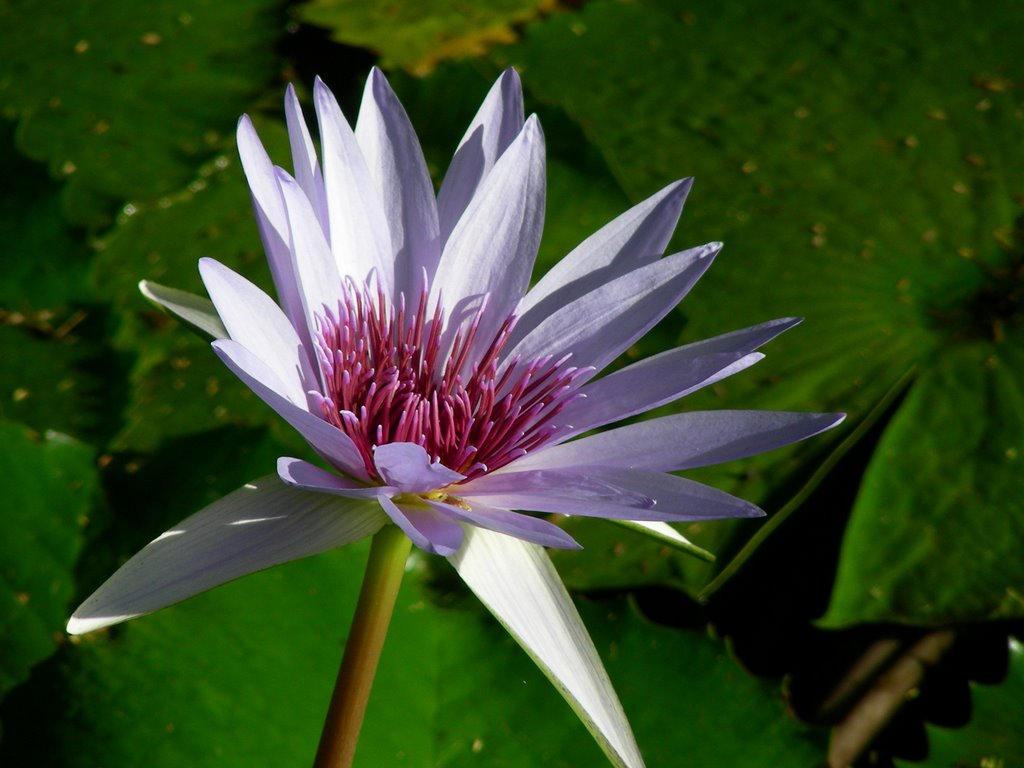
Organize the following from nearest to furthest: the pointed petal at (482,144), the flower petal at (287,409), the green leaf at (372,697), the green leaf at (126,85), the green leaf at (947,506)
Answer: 1. the flower petal at (287,409)
2. the pointed petal at (482,144)
3. the green leaf at (372,697)
4. the green leaf at (947,506)
5. the green leaf at (126,85)

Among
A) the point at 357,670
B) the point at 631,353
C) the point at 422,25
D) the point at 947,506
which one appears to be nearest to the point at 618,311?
the point at 357,670

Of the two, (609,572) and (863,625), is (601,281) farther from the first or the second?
(863,625)

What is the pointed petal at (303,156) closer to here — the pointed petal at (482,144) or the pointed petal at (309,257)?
the pointed petal at (309,257)

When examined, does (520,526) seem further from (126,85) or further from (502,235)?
(126,85)

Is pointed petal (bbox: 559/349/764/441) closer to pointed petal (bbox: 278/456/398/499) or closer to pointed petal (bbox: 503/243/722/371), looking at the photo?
pointed petal (bbox: 503/243/722/371)

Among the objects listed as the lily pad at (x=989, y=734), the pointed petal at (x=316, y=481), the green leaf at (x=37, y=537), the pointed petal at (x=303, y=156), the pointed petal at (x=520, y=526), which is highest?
the pointed petal at (x=303, y=156)

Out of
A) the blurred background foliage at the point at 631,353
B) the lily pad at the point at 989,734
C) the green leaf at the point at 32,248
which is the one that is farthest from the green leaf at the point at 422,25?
the lily pad at the point at 989,734
